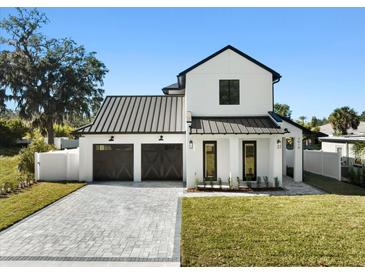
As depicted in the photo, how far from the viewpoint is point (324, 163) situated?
20.5m

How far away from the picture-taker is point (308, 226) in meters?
9.07

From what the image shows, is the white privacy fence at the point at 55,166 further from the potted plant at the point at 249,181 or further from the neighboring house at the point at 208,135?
the potted plant at the point at 249,181

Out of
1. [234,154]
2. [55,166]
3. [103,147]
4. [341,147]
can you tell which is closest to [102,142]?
[103,147]

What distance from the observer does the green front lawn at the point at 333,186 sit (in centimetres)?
1488

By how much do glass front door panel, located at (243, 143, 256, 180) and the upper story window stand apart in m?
2.71

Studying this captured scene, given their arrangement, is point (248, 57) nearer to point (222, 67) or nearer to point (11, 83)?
point (222, 67)

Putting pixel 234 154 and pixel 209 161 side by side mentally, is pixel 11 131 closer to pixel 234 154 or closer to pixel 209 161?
pixel 209 161

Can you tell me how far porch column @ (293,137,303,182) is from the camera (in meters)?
17.8

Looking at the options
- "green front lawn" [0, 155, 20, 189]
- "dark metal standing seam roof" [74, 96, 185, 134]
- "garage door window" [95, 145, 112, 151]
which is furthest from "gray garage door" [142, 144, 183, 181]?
"green front lawn" [0, 155, 20, 189]

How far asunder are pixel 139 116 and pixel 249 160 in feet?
24.9

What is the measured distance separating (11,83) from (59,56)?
22.7ft

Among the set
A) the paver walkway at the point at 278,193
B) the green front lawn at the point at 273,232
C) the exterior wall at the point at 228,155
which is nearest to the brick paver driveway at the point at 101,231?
the green front lawn at the point at 273,232
